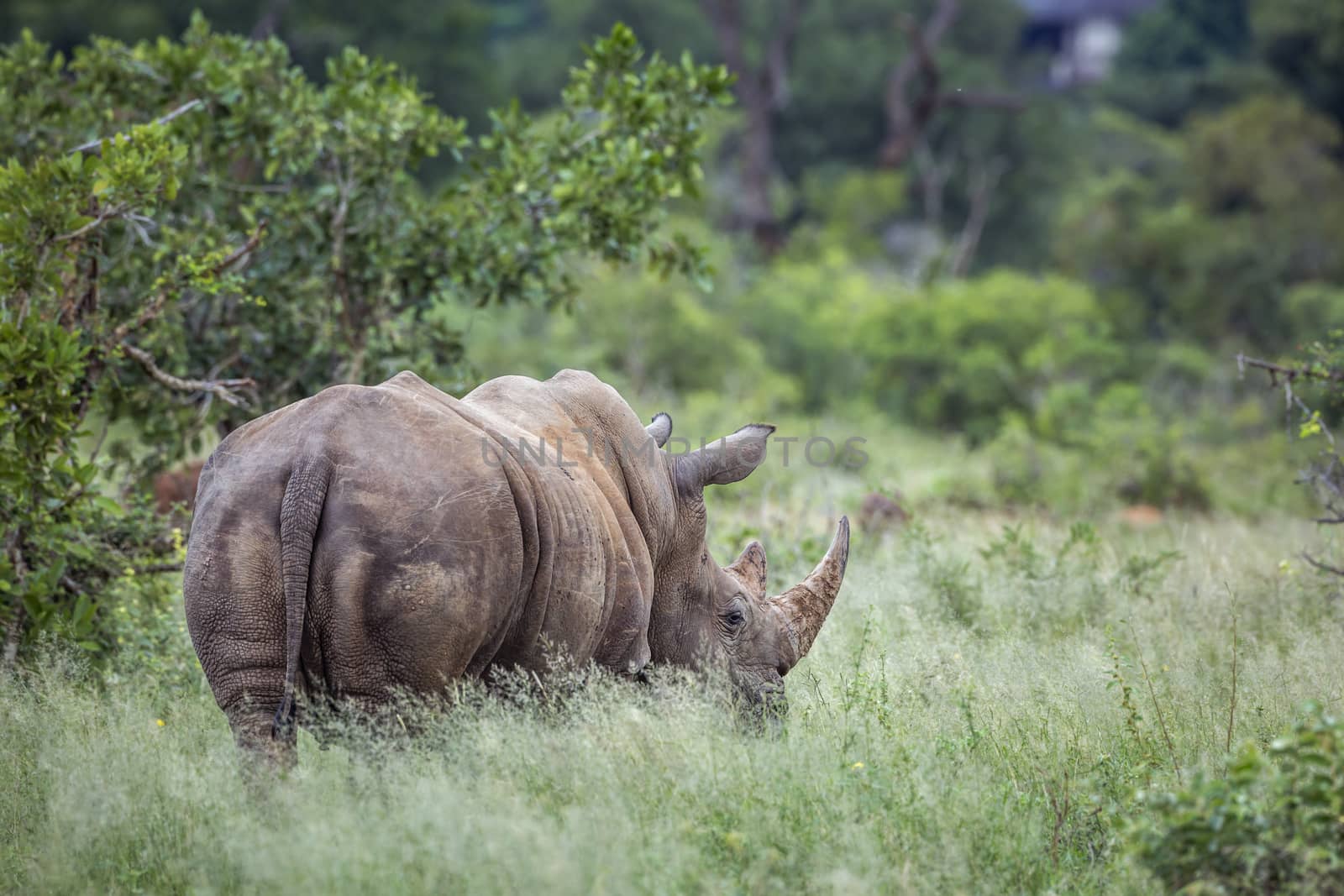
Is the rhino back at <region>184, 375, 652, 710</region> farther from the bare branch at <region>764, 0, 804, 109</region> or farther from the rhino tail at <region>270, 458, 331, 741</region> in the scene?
the bare branch at <region>764, 0, 804, 109</region>

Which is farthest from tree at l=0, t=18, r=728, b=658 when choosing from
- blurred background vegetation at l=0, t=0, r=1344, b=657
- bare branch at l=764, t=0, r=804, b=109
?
bare branch at l=764, t=0, r=804, b=109

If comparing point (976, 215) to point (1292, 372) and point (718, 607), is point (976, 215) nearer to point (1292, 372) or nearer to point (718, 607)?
point (1292, 372)

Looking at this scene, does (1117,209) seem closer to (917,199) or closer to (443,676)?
(917,199)

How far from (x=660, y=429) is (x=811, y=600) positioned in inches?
39.3

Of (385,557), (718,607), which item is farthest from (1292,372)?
(385,557)

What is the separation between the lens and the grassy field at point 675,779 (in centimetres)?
412

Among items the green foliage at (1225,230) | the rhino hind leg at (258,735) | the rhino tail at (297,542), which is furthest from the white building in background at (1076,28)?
the rhino hind leg at (258,735)

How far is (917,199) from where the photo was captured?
36375 mm

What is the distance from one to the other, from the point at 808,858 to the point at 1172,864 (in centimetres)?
101

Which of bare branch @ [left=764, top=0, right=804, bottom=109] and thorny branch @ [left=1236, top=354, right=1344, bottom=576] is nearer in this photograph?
thorny branch @ [left=1236, top=354, right=1344, bottom=576]

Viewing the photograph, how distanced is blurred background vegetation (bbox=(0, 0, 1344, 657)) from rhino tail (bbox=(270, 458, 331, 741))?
7.52 ft

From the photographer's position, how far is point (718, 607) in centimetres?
606

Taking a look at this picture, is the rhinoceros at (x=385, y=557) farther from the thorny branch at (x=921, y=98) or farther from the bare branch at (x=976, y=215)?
the thorny branch at (x=921, y=98)

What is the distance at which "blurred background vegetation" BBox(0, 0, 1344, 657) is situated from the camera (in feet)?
25.4
